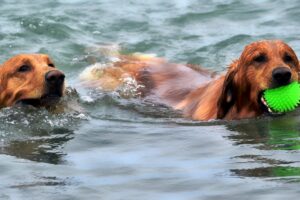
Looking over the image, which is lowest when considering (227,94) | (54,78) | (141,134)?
(141,134)

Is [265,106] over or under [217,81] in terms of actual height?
under

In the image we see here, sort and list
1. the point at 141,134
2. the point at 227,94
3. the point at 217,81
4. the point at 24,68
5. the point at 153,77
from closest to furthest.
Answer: the point at 141,134 → the point at 227,94 → the point at 24,68 → the point at 217,81 → the point at 153,77

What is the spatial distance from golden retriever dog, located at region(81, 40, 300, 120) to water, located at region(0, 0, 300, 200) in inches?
8.7

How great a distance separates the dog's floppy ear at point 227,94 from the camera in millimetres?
6926

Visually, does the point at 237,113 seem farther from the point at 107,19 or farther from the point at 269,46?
the point at 107,19

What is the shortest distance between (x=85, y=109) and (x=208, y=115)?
4.82 feet

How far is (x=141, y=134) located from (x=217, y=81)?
1.49 meters

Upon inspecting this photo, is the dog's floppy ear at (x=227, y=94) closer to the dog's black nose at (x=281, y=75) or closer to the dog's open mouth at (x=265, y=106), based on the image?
the dog's open mouth at (x=265, y=106)

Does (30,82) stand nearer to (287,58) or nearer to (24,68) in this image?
(24,68)

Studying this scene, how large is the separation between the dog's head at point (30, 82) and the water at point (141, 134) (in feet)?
0.50

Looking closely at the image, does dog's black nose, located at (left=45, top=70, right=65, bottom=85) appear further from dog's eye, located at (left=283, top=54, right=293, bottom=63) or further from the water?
dog's eye, located at (left=283, top=54, right=293, bottom=63)

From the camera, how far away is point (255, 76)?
6688 mm

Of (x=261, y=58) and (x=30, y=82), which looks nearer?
(x=261, y=58)

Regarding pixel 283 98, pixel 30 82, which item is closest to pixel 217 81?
pixel 283 98
